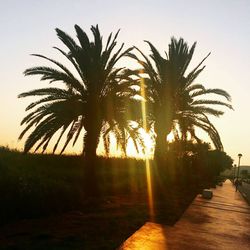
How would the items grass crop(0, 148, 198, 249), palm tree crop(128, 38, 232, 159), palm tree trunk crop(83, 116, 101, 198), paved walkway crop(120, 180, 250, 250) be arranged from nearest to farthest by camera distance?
1. grass crop(0, 148, 198, 249)
2. paved walkway crop(120, 180, 250, 250)
3. palm tree trunk crop(83, 116, 101, 198)
4. palm tree crop(128, 38, 232, 159)

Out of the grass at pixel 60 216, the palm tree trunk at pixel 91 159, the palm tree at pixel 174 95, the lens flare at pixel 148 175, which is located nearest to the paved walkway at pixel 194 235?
the grass at pixel 60 216

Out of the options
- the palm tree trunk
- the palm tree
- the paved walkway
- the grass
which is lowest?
the paved walkway

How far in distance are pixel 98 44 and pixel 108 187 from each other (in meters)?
7.12

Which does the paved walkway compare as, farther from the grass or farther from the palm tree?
the palm tree

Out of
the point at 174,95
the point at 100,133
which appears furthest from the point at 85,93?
the point at 174,95

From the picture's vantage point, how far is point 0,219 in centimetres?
1070

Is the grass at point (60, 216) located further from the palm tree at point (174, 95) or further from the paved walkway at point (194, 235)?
the palm tree at point (174, 95)

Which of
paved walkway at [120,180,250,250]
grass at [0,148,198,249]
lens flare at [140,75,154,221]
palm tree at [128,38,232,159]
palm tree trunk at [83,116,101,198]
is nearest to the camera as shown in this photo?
grass at [0,148,198,249]

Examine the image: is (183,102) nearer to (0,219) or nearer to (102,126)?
(102,126)

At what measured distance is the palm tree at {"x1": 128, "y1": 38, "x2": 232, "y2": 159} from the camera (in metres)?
23.0

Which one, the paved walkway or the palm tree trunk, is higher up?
the palm tree trunk

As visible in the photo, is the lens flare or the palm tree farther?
the palm tree

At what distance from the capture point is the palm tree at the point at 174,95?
23047 mm

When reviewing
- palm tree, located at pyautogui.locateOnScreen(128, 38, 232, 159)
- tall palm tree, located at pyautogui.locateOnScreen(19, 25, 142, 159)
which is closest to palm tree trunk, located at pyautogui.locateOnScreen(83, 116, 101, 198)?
tall palm tree, located at pyautogui.locateOnScreen(19, 25, 142, 159)
